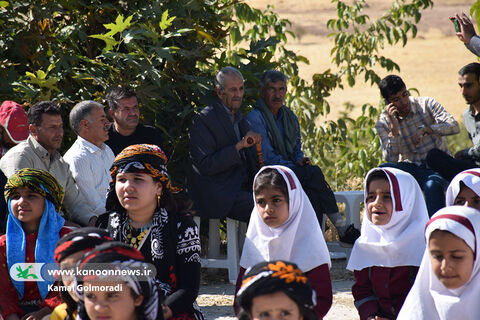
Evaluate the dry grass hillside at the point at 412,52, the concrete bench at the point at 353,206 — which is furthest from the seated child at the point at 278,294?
the dry grass hillside at the point at 412,52

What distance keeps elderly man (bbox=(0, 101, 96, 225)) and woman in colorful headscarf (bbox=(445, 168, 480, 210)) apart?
2.39 m

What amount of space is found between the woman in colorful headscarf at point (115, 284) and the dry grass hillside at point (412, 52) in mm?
20077

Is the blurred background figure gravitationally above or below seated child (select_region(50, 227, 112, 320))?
above

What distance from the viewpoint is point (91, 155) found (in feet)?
17.5

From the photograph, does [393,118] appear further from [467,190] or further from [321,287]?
[321,287]

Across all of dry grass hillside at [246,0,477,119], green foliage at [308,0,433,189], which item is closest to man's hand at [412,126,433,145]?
green foliage at [308,0,433,189]

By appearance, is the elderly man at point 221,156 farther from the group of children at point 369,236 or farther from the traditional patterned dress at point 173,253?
the traditional patterned dress at point 173,253

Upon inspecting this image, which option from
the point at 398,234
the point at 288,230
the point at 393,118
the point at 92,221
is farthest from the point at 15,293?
the point at 393,118

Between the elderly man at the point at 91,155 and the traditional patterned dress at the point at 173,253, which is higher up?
the elderly man at the point at 91,155

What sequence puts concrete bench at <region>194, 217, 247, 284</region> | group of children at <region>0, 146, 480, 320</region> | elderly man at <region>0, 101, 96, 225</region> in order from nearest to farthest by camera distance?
group of children at <region>0, 146, 480, 320</region> → elderly man at <region>0, 101, 96, 225</region> → concrete bench at <region>194, 217, 247, 284</region>

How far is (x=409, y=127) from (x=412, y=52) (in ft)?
86.4

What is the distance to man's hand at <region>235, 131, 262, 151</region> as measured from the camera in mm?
6016

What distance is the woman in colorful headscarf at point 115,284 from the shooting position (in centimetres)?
283

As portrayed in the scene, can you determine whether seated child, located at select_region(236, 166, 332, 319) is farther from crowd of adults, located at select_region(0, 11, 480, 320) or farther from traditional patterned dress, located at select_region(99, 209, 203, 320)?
traditional patterned dress, located at select_region(99, 209, 203, 320)
